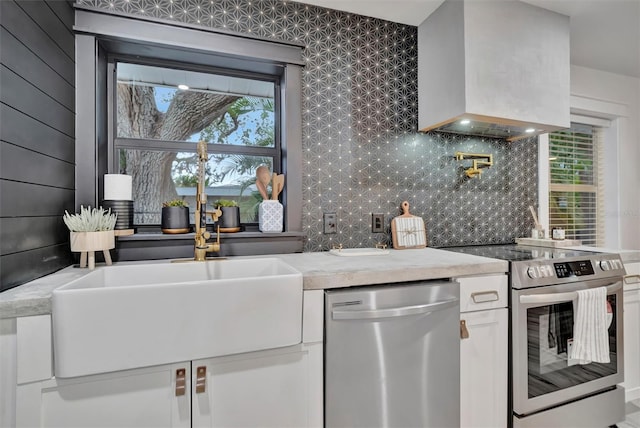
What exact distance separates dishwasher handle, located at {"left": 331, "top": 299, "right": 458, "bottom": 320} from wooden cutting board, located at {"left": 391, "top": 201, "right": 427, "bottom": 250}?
0.65m

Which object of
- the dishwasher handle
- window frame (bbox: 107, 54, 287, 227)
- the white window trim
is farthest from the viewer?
the white window trim

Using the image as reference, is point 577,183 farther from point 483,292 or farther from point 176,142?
point 176,142

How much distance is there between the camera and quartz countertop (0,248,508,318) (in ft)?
2.93

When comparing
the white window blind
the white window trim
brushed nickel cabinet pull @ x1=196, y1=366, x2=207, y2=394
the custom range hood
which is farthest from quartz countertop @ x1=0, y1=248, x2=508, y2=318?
the white window trim

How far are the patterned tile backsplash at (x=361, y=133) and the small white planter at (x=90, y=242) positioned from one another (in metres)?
0.96

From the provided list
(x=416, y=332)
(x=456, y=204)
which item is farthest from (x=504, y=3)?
(x=416, y=332)

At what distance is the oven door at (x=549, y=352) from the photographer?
1.46 meters

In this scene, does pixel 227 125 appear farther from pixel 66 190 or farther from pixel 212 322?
pixel 212 322

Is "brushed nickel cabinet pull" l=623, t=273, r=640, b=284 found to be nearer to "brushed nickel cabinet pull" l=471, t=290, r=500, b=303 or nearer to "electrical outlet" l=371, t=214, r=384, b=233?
"brushed nickel cabinet pull" l=471, t=290, r=500, b=303

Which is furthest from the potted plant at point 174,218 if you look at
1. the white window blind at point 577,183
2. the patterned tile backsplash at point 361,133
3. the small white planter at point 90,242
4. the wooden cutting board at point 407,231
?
the white window blind at point 577,183

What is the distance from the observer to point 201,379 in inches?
40.5

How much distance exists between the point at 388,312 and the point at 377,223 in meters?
0.81

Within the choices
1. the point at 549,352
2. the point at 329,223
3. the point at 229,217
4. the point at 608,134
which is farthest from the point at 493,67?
the point at 608,134

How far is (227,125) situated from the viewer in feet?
6.05
